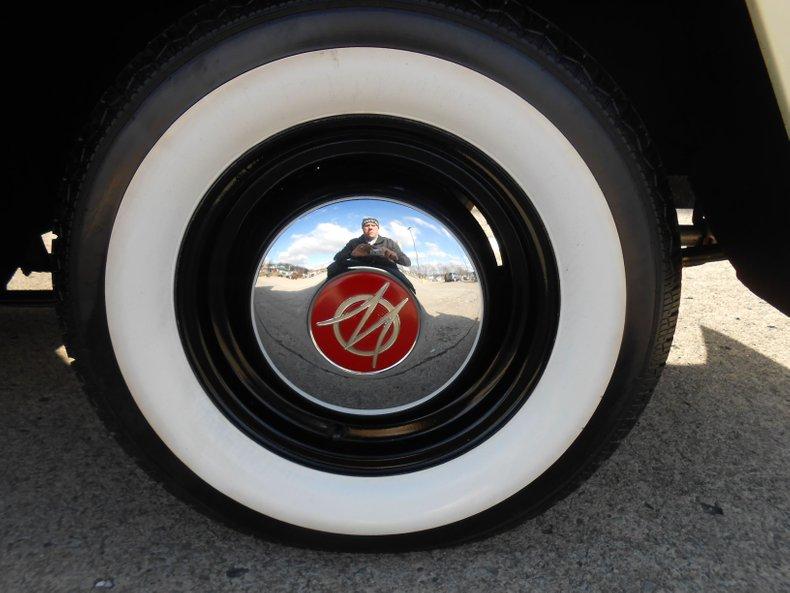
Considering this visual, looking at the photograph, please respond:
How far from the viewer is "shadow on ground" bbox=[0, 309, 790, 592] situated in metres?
1.10

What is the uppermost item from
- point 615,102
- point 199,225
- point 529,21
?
point 529,21

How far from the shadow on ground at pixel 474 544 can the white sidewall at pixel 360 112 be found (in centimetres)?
11

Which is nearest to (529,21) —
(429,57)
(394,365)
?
(429,57)

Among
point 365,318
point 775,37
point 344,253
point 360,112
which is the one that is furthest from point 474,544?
point 775,37

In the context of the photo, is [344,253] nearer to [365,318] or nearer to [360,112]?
[365,318]

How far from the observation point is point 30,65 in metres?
1.27

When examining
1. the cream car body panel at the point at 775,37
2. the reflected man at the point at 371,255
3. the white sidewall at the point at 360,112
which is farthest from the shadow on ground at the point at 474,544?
the cream car body panel at the point at 775,37

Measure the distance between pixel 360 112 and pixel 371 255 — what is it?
24cm

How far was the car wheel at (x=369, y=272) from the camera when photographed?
953 millimetres

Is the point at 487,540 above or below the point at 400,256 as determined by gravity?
below

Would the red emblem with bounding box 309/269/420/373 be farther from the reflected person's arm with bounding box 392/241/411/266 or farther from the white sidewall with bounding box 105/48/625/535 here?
the white sidewall with bounding box 105/48/625/535

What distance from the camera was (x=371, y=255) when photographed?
1091mm

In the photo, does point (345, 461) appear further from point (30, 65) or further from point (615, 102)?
point (30, 65)

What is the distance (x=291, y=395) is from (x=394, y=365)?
0.21 meters
